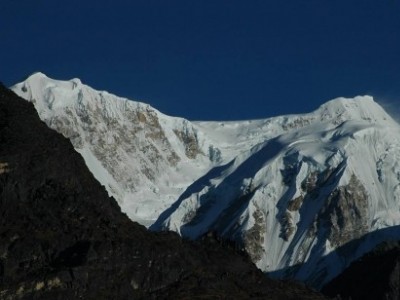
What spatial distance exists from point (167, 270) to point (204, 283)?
15.3ft

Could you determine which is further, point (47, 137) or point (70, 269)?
point (47, 137)

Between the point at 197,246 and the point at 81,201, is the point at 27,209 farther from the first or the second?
the point at 197,246

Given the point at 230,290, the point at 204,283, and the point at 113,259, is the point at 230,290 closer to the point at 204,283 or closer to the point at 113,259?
the point at 204,283

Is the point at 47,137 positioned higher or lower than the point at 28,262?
higher

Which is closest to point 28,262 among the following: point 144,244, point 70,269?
point 70,269

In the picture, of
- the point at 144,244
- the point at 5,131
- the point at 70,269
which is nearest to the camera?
the point at 70,269

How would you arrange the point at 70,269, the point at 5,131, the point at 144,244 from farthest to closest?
1. the point at 5,131
2. the point at 144,244
3. the point at 70,269

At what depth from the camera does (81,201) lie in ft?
568

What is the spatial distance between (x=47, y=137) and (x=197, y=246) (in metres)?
→ 21.7

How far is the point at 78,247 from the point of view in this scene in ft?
536

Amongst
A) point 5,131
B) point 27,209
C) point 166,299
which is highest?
point 5,131

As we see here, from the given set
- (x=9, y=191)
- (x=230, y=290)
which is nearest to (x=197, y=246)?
(x=230, y=290)

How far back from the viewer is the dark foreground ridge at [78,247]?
6216 inches

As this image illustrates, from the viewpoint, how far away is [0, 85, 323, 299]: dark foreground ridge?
157875mm
